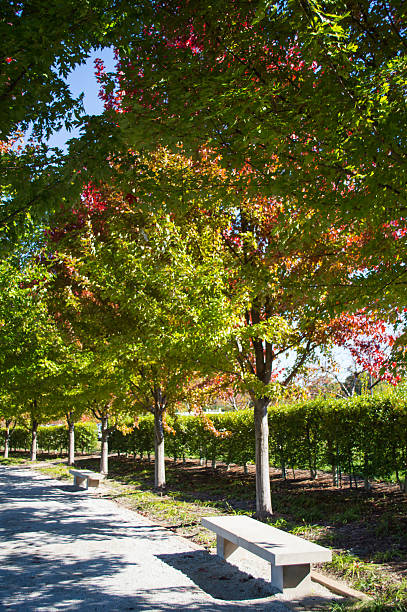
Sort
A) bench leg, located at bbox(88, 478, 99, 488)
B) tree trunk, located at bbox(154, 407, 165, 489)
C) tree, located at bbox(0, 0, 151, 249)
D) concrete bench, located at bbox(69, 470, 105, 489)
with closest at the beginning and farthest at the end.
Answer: tree, located at bbox(0, 0, 151, 249) < tree trunk, located at bbox(154, 407, 165, 489) < concrete bench, located at bbox(69, 470, 105, 489) < bench leg, located at bbox(88, 478, 99, 488)

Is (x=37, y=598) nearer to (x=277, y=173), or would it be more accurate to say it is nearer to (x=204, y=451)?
(x=277, y=173)

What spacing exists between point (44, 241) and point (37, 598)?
333 inches

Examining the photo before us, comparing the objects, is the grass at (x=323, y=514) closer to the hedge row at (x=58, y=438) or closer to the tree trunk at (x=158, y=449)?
the tree trunk at (x=158, y=449)

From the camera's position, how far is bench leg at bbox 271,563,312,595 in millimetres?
4523

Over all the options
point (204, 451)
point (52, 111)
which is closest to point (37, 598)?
point (52, 111)

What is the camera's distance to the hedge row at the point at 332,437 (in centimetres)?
873

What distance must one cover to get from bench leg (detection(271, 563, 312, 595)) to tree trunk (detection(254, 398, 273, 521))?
140 inches

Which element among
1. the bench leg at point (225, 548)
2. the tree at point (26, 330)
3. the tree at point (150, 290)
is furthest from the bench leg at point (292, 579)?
the tree at point (26, 330)

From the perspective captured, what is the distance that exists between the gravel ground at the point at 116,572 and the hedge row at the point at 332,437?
4.41 metres

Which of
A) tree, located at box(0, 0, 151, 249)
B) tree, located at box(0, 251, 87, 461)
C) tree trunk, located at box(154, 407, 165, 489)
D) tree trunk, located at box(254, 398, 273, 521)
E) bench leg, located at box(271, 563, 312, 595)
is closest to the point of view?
tree, located at box(0, 0, 151, 249)

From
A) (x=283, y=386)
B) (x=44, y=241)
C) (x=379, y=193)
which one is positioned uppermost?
(x=44, y=241)

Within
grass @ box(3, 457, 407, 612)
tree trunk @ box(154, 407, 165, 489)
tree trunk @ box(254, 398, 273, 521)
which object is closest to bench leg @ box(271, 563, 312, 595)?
grass @ box(3, 457, 407, 612)

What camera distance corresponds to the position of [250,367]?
8.75 meters

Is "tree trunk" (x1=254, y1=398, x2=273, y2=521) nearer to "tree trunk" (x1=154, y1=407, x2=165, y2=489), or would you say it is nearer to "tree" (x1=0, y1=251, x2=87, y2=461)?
"tree trunk" (x1=154, y1=407, x2=165, y2=489)
